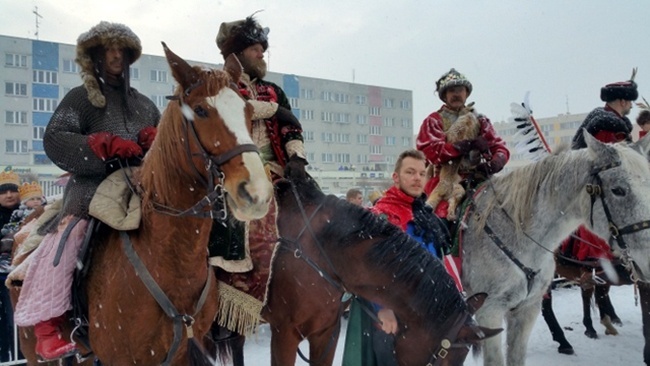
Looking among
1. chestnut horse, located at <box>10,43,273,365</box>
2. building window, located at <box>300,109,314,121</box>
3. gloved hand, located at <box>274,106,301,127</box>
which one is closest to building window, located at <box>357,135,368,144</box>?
building window, located at <box>300,109,314,121</box>

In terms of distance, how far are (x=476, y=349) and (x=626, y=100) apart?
4.36 meters

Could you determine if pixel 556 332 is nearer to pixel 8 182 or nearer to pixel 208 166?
pixel 208 166

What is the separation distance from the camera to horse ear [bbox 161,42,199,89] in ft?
7.55

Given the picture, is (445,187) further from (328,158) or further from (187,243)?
(328,158)

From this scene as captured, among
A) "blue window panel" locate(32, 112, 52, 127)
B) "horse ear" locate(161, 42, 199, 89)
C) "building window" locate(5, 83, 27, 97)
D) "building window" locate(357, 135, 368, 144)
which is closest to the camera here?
"horse ear" locate(161, 42, 199, 89)

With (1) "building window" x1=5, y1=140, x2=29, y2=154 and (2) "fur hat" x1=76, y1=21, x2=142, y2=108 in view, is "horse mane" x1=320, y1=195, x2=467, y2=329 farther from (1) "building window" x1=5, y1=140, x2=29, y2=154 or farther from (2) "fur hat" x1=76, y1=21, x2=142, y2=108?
(1) "building window" x1=5, y1=140, x2=29, y2=154

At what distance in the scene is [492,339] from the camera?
12.6 feet

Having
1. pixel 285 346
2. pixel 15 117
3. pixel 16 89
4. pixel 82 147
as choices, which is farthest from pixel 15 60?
pixel 285 346

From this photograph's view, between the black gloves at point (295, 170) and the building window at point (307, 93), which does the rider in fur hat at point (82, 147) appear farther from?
the building window at point (307, 93)

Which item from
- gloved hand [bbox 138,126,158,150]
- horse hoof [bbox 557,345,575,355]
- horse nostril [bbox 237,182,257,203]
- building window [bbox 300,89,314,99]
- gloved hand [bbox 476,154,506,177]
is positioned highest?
building window [bbox 300,89,314,99]

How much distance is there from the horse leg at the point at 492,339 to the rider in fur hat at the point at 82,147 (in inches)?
117

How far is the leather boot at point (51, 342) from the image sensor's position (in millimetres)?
2705

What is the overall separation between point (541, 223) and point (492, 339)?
1.08 meters

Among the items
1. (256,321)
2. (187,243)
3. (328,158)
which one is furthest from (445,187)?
(328,158)
